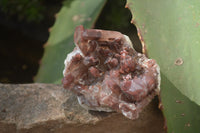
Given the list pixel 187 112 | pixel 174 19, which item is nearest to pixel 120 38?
pixel 174 19

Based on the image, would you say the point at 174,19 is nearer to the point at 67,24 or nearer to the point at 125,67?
the point at 125,67

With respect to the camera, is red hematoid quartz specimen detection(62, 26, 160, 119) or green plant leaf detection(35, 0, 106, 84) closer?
red hematoid quartz specimen detection(62, 26, 160, 119)

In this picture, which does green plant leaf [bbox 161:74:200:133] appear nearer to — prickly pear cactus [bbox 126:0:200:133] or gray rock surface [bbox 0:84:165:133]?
prickly pear cactus [bbox 126:0:200:133]

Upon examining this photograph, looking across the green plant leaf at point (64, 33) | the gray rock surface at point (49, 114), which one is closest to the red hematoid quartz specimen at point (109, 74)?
the gray rock surface at point (49, 114)

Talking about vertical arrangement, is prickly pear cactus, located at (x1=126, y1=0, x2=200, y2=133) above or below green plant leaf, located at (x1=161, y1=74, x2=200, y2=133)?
above

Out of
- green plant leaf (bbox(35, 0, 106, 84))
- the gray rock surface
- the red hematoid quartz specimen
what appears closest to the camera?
the red hematoid quartz specimen

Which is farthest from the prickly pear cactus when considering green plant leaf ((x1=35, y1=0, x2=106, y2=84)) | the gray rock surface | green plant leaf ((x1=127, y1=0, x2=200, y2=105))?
green plant leaf ((x1=35, y1=0, x2=106, y2=84))

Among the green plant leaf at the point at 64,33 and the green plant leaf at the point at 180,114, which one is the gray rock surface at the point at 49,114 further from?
the green plant leaf at the point at 64,33
